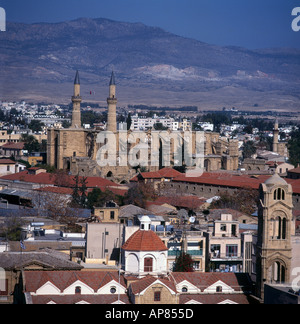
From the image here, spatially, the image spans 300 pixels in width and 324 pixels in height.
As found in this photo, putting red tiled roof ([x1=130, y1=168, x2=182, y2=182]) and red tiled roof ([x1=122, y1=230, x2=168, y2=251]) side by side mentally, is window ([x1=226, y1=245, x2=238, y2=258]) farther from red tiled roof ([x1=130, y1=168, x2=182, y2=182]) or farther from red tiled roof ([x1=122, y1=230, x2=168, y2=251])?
red tiled roof ([x1=130, y1=168, x2=182, y2=182])

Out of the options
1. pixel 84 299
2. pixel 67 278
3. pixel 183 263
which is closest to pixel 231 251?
pixel 183 263

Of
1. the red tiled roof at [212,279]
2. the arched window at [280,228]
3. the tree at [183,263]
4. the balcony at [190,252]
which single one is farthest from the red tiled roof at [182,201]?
the arched window at [280,228]

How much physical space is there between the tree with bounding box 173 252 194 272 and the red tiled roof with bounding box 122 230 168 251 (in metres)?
1.23

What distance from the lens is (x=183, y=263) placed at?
20.2 metres

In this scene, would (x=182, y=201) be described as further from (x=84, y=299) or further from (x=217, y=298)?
(x=84, y=299)

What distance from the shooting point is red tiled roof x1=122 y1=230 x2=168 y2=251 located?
741 inches

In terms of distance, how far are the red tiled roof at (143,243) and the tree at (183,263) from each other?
1232 millimetres

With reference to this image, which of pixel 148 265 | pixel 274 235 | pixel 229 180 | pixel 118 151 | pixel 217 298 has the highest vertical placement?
pixel 118 151

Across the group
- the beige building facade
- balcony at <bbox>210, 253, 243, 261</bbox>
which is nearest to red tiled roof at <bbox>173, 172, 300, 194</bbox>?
the beige building facade

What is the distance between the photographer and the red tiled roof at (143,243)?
18828 millimetres

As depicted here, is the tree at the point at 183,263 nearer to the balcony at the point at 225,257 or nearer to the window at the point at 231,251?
the balcony at the point at 225,257

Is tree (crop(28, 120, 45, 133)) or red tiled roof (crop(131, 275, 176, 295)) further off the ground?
tree (crop(28, 120, 45, 133))

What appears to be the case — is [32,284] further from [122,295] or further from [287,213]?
[287,213]

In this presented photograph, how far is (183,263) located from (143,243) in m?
1.67
